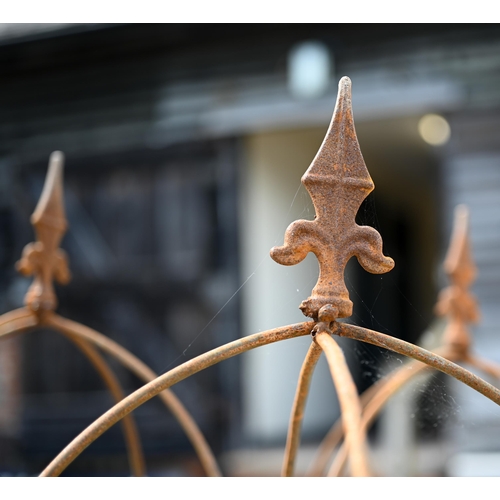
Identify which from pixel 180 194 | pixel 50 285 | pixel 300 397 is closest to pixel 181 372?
pixel 300 397

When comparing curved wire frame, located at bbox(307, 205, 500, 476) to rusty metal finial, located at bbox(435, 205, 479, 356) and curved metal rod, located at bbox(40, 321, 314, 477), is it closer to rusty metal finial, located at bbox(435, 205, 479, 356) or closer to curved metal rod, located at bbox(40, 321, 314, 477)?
rusty metal finial, located at bbox(435, 205, 479, 356)

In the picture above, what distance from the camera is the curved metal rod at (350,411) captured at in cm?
34

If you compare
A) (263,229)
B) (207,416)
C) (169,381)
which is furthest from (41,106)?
(169,381)

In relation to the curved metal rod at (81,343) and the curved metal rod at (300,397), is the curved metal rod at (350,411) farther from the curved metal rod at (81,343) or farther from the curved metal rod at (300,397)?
the curved metal rod at (81,343)

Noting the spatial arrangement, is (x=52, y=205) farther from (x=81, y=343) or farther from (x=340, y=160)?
(x=340, y=160)

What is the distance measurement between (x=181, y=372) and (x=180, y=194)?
2.64 m

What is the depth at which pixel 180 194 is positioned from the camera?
119 inches

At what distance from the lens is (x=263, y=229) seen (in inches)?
121

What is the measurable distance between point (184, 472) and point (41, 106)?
173 centimetres

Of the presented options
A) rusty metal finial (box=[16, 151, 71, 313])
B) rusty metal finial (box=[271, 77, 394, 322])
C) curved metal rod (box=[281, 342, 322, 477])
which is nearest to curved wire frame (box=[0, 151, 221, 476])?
rusty metal finial (box=[16, 151, 71, 313])

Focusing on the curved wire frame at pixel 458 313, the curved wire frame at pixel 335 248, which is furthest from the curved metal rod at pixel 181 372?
the curved wire frame at pixel 458 313

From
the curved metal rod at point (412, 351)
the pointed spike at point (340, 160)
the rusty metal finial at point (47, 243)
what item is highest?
the rusty metal finial at point (47, 243)

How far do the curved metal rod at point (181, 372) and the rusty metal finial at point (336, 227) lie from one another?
0.07 ft

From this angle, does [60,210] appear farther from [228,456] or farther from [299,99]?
[228,456]
